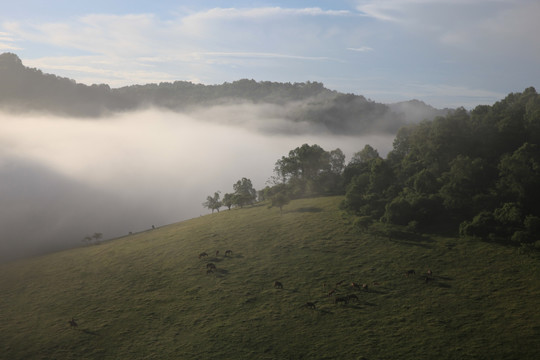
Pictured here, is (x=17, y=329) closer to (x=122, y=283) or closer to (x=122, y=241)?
(x=122, y=283)

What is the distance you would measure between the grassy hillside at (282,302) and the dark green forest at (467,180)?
5.55 meters

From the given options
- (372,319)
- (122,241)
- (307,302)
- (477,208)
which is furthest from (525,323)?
(122,241)

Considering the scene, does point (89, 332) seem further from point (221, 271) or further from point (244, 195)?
point (244, 195)

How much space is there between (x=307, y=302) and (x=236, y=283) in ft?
46.8

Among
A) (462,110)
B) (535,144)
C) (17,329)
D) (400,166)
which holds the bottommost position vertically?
(17,329)

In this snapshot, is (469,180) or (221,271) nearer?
(221,271)

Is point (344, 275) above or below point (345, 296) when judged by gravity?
above

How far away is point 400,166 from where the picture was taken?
98938mm

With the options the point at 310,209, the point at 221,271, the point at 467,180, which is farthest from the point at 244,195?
the point at 467,180

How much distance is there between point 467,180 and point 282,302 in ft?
157

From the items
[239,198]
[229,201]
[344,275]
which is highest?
[239,198]

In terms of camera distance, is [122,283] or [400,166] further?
[400,166]

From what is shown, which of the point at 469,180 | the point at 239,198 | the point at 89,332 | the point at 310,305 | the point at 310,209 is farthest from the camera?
the point at 239,198

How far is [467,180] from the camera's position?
73812 mm
